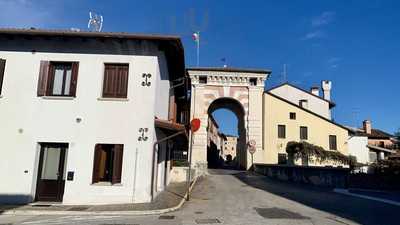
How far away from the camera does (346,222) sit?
31.8 ft

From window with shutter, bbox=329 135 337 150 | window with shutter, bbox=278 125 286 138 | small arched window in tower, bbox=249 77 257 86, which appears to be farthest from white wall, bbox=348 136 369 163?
small arched window in tower, bbox=249 77 257 86

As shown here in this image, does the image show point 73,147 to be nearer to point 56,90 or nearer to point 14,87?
point 56,90

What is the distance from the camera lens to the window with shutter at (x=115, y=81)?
1332 centimetres

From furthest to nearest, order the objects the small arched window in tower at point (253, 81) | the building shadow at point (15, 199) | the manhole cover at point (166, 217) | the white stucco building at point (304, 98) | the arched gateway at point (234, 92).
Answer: the white stucco building at point (304, 98)
the small arched window in tower at point (253, 81)
the arched gateway at point (234, 92)
the building shadow at point (15, 199)
the manhole cover at point (166, 217)

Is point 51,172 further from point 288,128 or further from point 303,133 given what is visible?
point 303,133

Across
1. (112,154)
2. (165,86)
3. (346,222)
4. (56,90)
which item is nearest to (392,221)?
(346,222)

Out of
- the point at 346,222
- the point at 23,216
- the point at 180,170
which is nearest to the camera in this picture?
the point at 346,222

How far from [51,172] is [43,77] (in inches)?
149

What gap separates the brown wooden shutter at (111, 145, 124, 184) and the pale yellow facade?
22898 millimetres

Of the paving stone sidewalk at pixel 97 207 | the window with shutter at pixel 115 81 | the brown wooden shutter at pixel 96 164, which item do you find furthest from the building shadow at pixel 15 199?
the window with shutter at pixel 115 81

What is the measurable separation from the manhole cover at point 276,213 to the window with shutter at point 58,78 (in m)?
8.41

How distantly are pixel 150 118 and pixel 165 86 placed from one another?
153 inches

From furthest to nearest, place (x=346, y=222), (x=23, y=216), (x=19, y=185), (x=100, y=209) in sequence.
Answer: (x=19, y=185) < (x=100, y=209) < (x=23, y=216) < (x=346, y=222)

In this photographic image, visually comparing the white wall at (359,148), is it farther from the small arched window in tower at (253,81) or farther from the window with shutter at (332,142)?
the small arched window in tower at (253,81)
